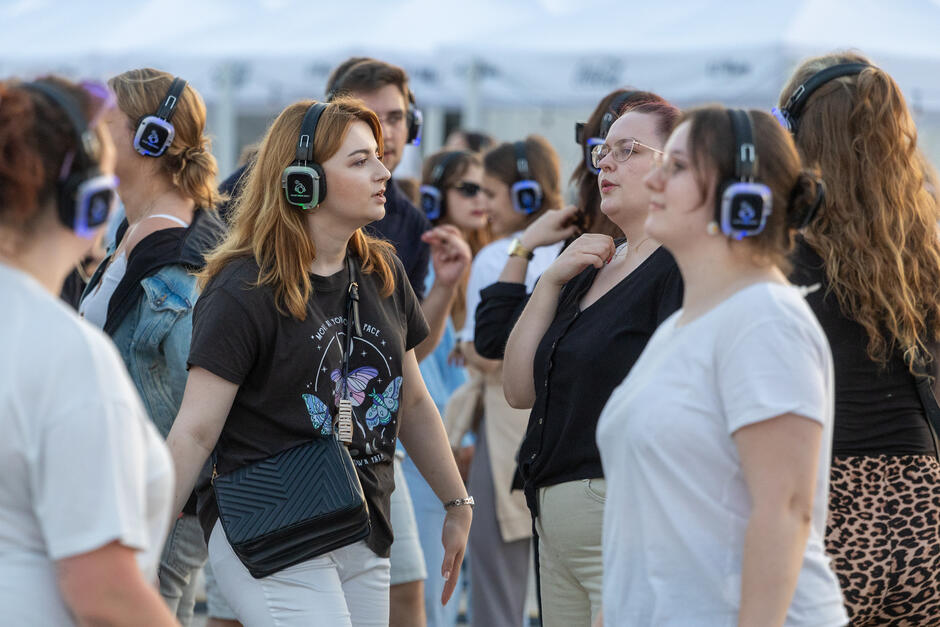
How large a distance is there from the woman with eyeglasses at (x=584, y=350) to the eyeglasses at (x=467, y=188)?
275 centimetres

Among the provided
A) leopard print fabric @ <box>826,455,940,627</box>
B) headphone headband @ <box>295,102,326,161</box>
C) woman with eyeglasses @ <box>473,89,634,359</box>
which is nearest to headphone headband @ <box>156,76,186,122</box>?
headphone headband @ <box>295,102,326,161</box>

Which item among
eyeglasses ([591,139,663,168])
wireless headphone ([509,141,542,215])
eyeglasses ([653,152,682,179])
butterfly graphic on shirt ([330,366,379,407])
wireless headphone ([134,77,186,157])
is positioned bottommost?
butterfly graphic on shirt ([330,366,379,407])

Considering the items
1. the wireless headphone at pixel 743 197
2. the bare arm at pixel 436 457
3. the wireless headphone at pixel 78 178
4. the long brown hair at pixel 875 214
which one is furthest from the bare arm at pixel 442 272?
the wireless headphone at pixel 78 178

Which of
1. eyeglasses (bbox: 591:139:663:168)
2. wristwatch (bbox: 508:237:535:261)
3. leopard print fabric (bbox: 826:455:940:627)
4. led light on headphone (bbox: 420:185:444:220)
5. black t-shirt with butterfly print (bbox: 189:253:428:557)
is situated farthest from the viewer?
led light on headphone (bbox: 420:185:444:220)

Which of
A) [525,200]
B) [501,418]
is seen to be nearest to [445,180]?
[525,200]

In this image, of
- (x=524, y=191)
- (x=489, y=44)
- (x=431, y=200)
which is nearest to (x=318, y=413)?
(x=524, y=191)

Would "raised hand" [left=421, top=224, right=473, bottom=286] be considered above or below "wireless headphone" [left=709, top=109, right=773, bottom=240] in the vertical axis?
below

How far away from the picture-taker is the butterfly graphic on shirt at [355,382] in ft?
10.4

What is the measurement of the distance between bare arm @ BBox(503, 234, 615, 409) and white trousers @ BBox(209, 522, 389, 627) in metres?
0.67

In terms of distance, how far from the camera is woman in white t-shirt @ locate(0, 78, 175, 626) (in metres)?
1.76

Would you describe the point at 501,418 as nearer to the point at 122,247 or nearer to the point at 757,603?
the point at 122,247

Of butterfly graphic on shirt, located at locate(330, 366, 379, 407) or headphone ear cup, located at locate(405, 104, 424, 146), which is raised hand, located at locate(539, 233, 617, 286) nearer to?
butterfly graphic on shirt, located at locate(330, 366, 379, 407)

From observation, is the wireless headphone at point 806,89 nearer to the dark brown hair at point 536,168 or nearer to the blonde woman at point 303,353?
the blonde woman at point 303,353

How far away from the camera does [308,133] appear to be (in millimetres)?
3316
